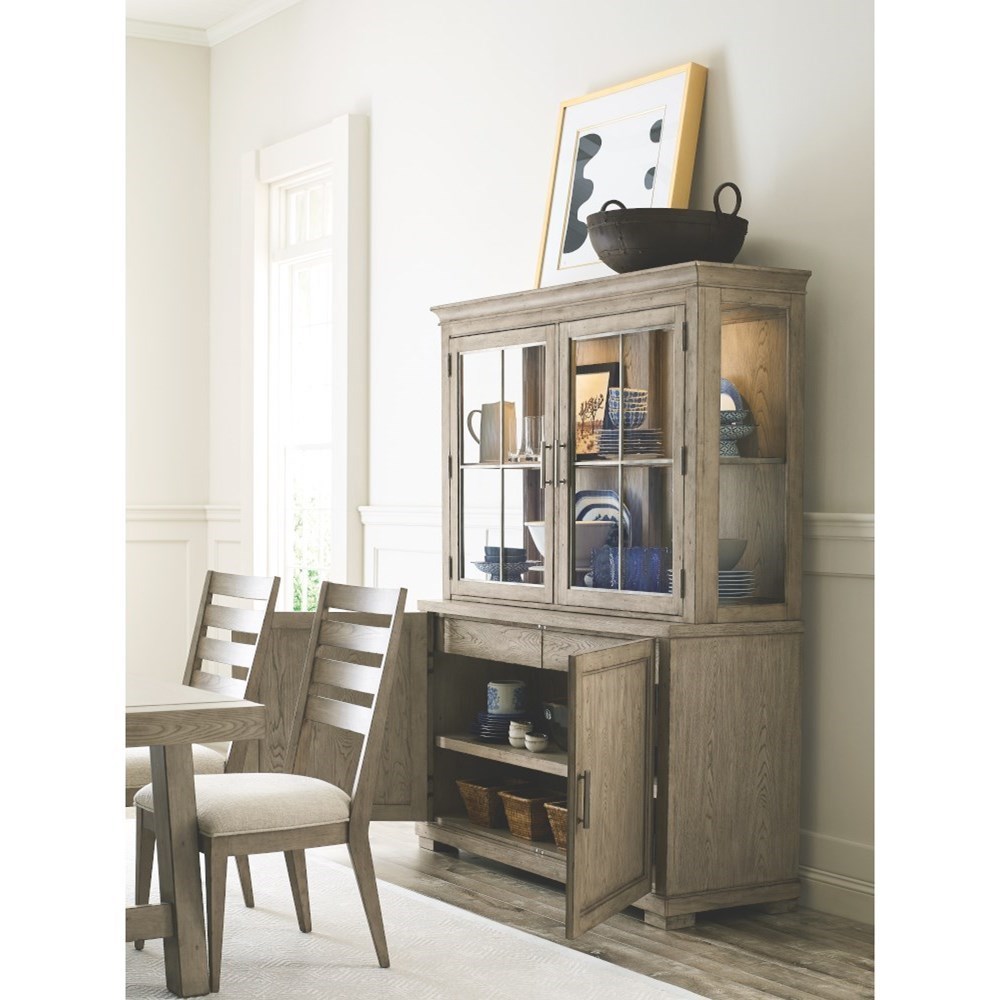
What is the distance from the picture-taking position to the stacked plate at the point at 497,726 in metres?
4.01

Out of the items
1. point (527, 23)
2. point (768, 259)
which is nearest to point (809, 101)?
point (768, 259)

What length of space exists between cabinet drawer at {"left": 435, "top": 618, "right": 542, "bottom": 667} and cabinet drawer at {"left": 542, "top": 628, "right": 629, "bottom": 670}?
Answer: 0.11ft

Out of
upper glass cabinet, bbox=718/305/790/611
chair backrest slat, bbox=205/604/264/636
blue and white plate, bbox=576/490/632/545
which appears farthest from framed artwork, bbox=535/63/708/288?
chair backrest slat, bbox=205/604/264/636

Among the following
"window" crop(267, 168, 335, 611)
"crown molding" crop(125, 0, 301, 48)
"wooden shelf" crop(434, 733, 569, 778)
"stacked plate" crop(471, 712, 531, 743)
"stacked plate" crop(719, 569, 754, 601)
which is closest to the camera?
"stacked plate" crop(719, 569, 754, 601)

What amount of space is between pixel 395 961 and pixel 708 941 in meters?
0.78

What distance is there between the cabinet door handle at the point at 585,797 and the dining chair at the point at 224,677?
0.84 metres

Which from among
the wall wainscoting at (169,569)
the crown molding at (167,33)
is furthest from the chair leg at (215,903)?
the crown molding at (167,33)

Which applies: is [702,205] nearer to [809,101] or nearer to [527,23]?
[809,101]

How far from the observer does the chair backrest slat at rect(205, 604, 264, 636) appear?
3486 millimetres

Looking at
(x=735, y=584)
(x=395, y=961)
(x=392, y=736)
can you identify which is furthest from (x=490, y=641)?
(x=395, y=961)

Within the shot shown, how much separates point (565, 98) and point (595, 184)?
17.4 inches

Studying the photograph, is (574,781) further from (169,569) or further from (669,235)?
(169,569)

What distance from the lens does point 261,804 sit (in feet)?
9.50

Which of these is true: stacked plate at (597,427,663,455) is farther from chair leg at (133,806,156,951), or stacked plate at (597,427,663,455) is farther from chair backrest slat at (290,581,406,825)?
chair leg at (133,806,156,951)
